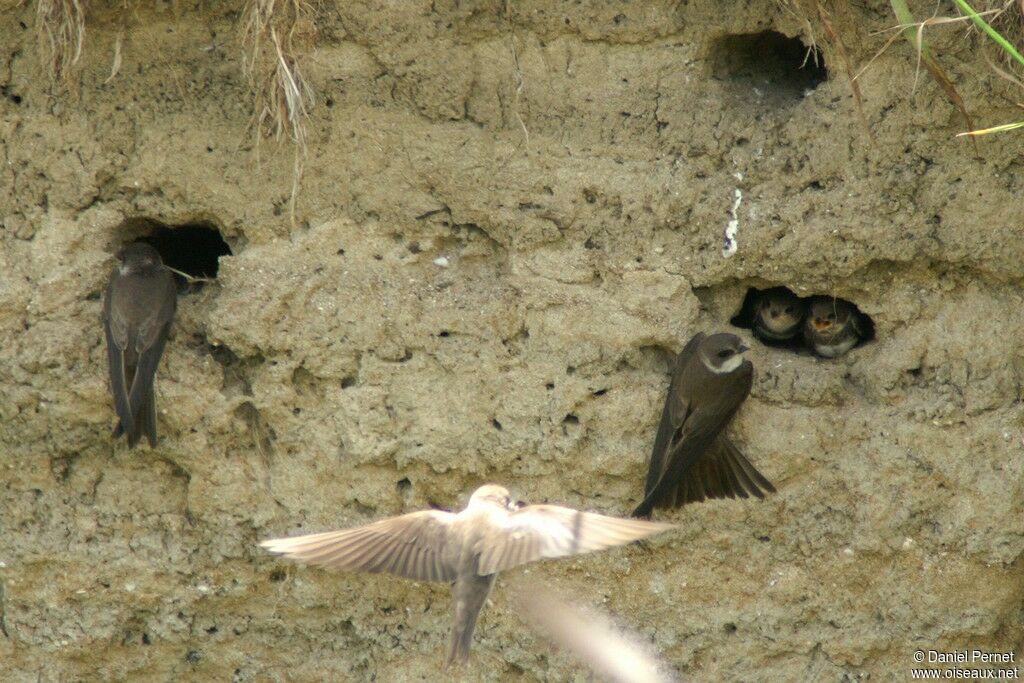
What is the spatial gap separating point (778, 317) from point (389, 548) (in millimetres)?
1092

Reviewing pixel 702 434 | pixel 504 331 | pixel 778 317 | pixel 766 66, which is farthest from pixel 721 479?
pixel 766 66

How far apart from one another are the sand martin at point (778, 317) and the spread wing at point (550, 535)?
31.4 inches

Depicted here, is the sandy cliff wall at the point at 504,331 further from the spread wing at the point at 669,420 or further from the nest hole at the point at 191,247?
the nest hole at the point at 191,247

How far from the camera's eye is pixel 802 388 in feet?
10.5

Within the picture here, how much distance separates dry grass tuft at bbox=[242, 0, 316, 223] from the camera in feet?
10.3

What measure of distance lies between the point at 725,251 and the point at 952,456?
0.66m

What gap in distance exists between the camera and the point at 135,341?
3160mm

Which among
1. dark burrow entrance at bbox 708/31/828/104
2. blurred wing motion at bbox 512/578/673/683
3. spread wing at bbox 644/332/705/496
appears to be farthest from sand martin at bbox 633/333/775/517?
dark burrow entrance at bbox 708/31/828/104

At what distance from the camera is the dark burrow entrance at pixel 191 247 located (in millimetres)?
3656

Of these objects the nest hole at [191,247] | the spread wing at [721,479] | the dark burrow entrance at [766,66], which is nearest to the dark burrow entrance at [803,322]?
the spread wing at [721,479]

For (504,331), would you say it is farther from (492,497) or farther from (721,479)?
(721,479)

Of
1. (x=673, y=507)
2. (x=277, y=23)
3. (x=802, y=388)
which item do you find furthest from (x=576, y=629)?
(x=277, y=23)

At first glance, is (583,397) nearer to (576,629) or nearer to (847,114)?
(576,629)

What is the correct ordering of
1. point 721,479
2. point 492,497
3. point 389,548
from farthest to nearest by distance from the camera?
point 721,479 < point 492,497 < point 389,548
